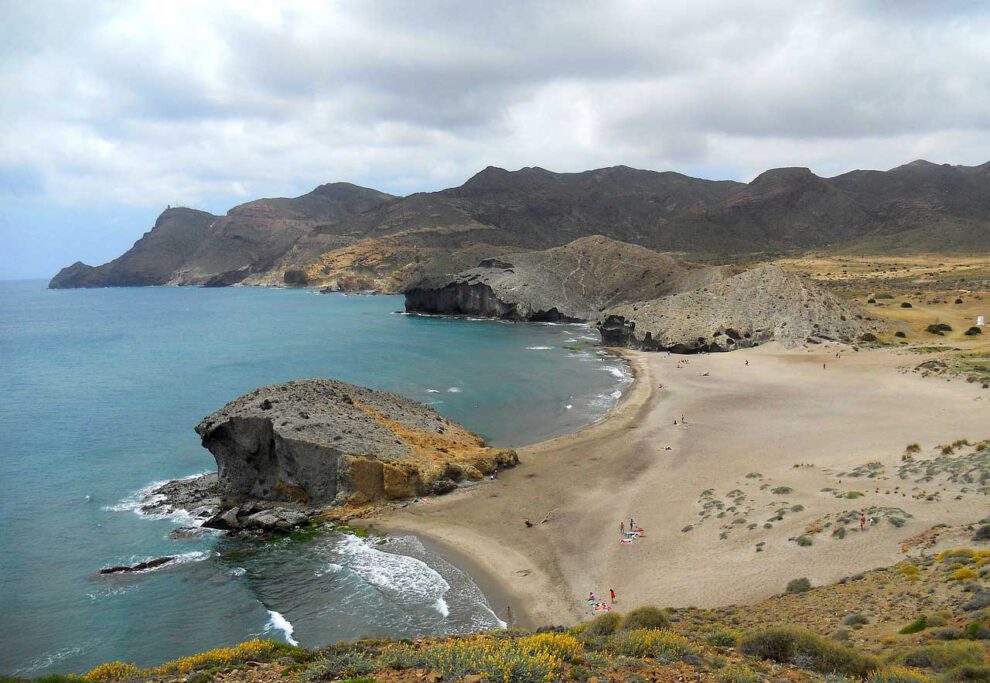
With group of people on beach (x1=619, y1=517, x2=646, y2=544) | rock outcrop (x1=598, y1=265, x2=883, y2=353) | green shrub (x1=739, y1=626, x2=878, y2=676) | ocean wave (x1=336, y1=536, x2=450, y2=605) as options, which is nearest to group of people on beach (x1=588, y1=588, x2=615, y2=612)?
group of people on beach (x1=619, y1=517, x2=646, y2=544)

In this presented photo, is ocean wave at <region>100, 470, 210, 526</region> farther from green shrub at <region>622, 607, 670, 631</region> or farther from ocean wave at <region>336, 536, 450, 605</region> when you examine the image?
green shrub at <region>622, 607, 670, 631</region>

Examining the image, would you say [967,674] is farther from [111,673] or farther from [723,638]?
[111,673]

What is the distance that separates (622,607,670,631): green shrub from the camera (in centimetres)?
1348

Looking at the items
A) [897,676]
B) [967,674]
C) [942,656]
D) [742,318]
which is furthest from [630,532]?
[742,318]

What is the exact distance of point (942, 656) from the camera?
9.88 metres

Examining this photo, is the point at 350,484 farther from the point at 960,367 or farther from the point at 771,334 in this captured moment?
the point at 771,334

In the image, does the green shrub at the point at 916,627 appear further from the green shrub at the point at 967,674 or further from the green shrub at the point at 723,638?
the green shrub at the point at 723,638

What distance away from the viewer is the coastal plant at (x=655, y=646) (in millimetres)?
11250

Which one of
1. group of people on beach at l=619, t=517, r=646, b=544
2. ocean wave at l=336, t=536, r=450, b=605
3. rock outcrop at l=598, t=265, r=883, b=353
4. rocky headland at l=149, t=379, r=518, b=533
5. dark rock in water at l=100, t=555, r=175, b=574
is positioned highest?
rock outcrop at l=598, t=265, r=883, b=353

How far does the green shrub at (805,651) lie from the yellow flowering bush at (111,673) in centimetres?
1217

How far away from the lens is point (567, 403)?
148ft

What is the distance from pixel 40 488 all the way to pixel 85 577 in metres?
11.1

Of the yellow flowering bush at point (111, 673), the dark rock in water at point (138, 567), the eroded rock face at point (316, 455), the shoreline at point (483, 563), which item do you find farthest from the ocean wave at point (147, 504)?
the yellow flowering bush at point (111, 673)

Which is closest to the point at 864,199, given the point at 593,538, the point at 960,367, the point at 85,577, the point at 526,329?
the point at 526,329
